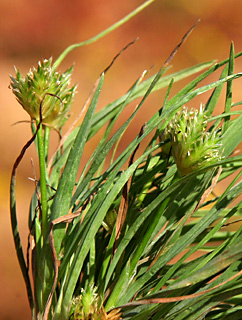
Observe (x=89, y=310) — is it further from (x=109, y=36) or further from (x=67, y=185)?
(x=109, y=36)

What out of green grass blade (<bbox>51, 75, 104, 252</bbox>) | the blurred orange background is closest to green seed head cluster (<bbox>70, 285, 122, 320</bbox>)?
green grass blade (<bbox>51, 75, 104, 252</bbox>)

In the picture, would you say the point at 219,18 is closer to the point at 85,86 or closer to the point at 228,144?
the point at 85,86

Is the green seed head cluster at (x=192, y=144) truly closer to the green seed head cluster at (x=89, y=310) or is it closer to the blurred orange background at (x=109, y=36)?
the green seed head cluster at (x=89, y=310)

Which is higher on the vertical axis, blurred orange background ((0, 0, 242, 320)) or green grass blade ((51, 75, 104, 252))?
blurred orange background ((0, 0, 242, 320))

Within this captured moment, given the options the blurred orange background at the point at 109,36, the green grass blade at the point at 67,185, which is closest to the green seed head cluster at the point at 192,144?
the green grass blade at the point at 67,185

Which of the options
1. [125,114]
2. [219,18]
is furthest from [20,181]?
[219,18]

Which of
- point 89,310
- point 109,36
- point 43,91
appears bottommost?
point 89,310

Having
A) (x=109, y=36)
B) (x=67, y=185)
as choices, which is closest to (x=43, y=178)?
(x=67, y=185)

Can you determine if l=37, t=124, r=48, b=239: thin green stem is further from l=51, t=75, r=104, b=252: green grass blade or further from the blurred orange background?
the blurred orange background
